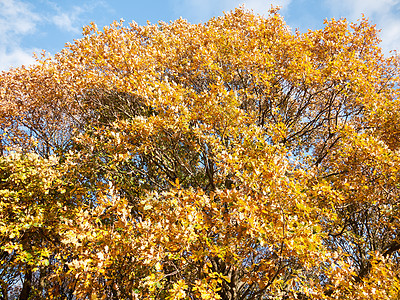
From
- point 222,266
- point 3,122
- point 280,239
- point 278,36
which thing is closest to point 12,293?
point 3,122

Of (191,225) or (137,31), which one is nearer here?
(191,225)

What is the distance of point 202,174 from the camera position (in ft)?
37.8

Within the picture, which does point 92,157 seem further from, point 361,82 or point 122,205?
point 361,82

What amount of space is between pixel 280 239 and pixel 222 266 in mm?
3997

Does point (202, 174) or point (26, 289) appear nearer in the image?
point (202, 174)

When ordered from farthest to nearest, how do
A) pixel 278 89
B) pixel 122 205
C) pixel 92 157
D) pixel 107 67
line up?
pixel 278 89, pixel 107 67, pixel 92 157, pixel 122 205

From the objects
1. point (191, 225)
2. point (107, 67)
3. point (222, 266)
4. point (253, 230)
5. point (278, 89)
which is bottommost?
point (222, 266)

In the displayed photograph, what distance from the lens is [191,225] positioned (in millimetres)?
5426

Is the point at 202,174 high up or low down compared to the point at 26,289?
up

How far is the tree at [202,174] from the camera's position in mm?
5754

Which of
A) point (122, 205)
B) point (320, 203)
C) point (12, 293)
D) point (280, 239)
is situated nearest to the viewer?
point (280, 239)

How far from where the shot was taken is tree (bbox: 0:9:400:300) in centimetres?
575

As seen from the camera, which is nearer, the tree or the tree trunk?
the tree

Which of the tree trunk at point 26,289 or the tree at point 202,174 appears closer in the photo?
the tree at point 202,174
